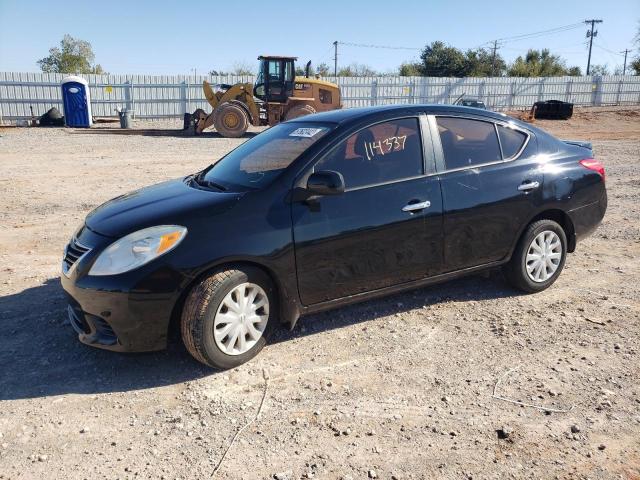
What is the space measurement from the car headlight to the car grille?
21cm

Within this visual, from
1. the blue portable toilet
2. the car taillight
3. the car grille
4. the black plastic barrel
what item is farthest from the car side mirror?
the black plastic barrel

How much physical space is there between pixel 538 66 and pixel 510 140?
6674 centimetres

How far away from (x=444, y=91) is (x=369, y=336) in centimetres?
3701

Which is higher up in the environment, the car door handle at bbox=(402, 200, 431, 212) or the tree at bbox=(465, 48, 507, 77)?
the tree at bbox=(465, 48, 507, 77)

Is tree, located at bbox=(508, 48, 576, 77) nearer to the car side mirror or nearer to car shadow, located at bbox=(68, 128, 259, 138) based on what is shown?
car shadow, located at bbox=(68, 128, 259, 138)

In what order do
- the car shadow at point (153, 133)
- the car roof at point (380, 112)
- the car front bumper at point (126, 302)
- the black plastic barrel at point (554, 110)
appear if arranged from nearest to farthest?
the car front bumper at point (126, 302), the car roof at point (380, 112), the car shadow at point (153, 133), the black plastic barrel at point (554, 110)

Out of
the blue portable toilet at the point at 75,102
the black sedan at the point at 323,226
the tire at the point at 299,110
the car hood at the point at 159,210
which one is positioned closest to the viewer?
the black sedan at the point at 323,226

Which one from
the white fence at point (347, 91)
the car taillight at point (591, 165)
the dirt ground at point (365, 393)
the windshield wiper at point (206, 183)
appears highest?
the white fence at point (347, 91)

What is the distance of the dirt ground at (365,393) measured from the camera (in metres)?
2.76

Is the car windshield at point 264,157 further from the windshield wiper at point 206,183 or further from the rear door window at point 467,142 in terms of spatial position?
the rear door window at point 467,142

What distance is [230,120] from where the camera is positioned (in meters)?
20.7

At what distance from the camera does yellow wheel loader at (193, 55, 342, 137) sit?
20.7 meters

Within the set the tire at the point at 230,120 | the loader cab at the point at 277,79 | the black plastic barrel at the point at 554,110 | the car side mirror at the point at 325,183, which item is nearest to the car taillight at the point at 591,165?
the car side mirror at the point at 325,183

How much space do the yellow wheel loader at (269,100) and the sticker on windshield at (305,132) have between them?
1616cm
